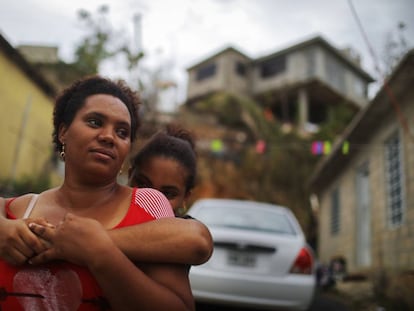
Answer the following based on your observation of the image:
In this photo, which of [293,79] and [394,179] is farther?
[293,79]

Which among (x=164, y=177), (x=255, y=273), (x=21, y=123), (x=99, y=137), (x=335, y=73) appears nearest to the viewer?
(x=99, y=137)

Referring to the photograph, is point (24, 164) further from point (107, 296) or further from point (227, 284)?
point (107, 296)

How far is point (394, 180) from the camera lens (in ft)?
27.8

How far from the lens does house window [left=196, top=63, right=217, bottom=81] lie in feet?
96.4

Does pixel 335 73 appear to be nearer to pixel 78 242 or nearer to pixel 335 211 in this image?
pixel 335 211

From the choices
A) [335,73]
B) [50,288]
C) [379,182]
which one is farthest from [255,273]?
[335,73]

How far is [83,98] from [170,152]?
872 mm

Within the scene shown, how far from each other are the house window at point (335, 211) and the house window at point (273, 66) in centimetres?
1352

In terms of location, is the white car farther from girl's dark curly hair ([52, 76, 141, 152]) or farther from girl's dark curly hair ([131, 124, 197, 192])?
girl's dark curly hair ([52, 76, 141, 152])

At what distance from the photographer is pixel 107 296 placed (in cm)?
119

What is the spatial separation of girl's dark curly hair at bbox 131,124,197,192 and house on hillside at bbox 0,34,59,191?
9568 mm

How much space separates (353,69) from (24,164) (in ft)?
72.1

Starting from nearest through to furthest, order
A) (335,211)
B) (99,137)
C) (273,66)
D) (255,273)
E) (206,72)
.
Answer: (99,137) < (255,273) < (335,211) < (273,66) < (206,72)

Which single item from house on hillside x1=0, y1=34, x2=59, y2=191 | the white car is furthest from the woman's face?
house on hillside x1=0, y1=34, x2=59, y2=191
